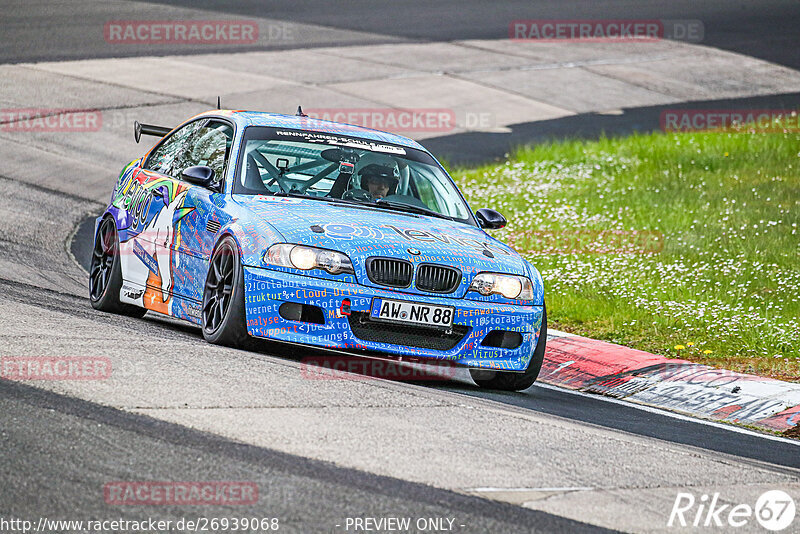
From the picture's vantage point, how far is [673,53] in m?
33.0

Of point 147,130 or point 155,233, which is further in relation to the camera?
point 147,130

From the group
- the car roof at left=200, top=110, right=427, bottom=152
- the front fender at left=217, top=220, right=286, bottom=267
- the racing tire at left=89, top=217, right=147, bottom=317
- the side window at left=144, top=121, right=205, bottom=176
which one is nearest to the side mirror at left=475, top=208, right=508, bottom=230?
the car roof at left=200, top=110, right=427, bottom=152

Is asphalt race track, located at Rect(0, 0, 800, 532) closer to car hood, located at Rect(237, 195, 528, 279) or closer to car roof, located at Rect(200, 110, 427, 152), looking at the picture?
car hood, located at Rect(237, 195, 528, 279)

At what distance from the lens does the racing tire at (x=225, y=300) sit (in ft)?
26.3

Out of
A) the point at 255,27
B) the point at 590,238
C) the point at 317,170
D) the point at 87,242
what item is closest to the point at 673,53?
the point at 255,27

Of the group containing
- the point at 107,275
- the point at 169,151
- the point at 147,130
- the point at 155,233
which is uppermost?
the point at 147,130

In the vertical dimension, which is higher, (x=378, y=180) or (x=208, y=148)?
(x=208, y=148)

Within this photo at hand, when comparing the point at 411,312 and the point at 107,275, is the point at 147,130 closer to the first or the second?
the point at 107,275

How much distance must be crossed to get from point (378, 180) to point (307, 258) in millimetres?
1629

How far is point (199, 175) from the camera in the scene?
352 inches

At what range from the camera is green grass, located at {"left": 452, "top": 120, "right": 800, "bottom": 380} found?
11297mm

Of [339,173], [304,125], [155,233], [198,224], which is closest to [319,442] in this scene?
[198,224]

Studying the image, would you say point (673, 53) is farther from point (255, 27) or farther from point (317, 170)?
point (317, 170)

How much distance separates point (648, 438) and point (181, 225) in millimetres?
3587
